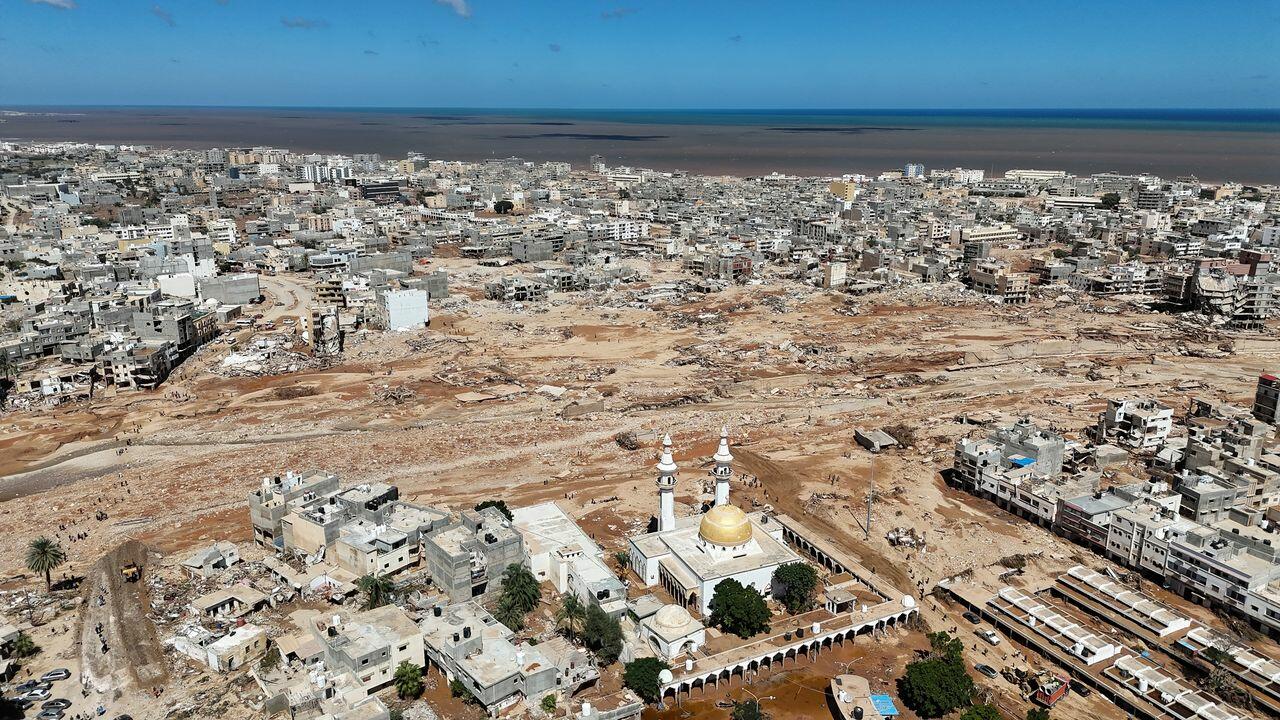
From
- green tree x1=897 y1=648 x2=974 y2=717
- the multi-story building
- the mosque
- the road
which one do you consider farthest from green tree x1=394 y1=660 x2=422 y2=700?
the road

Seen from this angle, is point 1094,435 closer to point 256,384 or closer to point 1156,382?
point 1156,382

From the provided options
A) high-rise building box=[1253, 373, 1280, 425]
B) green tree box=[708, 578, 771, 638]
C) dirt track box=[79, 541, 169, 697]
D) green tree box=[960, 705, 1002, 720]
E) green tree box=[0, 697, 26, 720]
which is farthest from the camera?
high-rise building box=[1253, 373, 1280, 425]

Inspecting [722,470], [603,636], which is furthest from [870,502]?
[603,636]

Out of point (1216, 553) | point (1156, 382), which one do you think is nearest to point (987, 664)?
point (1216, 553)

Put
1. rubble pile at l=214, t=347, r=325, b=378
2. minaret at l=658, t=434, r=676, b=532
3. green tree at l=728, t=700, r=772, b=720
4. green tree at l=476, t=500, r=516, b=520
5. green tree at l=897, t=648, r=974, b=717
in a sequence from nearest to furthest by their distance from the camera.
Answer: green tree at l=897, t=648, r=974, b=717
green tree at l=728, t=700, r=772, b=720
minaret at l=658, t=434, r=676, b=532
green tree at l=476, t=500, r=516, b=520
rubble pile at l=214, t=347, r=325, b=378

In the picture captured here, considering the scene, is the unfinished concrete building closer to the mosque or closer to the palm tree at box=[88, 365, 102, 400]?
the mosque

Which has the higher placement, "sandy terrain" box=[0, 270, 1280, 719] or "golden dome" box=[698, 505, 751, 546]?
"golden dome" box=[698, 505, 751, 546]

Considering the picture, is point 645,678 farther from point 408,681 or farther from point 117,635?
point 117,635
